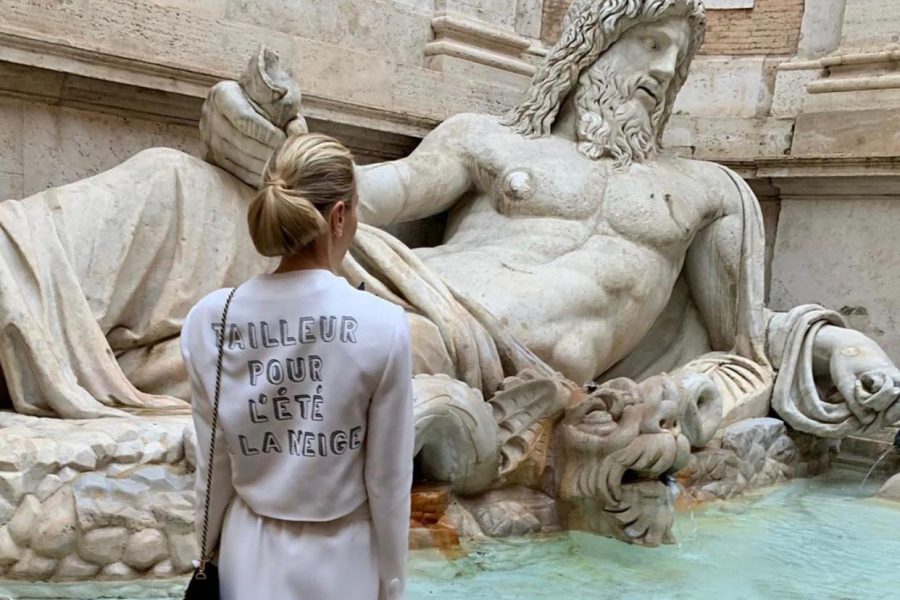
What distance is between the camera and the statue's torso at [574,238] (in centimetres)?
353

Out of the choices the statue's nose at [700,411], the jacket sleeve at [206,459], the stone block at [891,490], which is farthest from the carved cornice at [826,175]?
the jacket sleeve at [206,459]

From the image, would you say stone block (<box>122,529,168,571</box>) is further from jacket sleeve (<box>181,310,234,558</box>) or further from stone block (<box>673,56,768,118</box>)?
stone block (<box>673,56,768,118</box>)

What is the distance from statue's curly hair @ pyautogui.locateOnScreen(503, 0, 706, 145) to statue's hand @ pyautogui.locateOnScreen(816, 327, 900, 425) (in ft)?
4.19

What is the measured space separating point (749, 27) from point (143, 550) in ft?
16.3

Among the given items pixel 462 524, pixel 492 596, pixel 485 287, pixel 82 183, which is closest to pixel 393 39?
pixel 485 287

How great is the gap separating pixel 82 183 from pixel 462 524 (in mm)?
1423

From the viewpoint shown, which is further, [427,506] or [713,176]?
[713,176]

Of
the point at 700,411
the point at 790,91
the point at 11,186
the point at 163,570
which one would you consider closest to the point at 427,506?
the point at 163,570

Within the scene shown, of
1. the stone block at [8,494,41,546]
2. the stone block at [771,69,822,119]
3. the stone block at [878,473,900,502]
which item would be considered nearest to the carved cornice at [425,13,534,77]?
the stone block at [771,69,822,119]

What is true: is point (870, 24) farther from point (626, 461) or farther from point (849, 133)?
point (626, 461)

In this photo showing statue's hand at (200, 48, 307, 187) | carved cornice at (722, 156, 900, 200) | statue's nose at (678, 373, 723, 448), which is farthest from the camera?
carved cornice at (722, 156, 900, 200)

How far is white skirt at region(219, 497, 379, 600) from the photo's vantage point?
4.19ft

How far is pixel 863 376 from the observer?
152 inches

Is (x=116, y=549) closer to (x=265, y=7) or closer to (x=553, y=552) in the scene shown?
(x=553, y=552)
